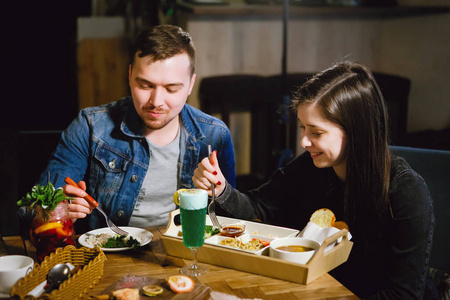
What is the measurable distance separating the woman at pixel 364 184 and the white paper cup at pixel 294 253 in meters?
0.23

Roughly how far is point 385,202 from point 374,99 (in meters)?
0.33

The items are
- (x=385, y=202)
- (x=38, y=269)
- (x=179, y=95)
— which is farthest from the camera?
(x=179, y=95)

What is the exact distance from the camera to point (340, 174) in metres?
1.69

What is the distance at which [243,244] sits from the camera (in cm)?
142

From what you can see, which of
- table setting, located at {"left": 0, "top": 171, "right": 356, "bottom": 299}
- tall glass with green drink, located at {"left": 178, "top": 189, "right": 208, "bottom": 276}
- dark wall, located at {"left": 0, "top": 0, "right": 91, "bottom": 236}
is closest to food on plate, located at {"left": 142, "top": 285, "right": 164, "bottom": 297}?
table setting, located at {"left": 0, "top": 171, "right": 356, "bottom": 299}

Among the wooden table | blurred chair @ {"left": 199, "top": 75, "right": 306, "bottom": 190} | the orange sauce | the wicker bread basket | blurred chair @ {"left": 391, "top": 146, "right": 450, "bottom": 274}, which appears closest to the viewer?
the wicker bread basket

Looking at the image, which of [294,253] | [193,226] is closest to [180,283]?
[193,226]

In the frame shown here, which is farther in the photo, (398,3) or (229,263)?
(398,3)

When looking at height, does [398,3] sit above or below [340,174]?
above

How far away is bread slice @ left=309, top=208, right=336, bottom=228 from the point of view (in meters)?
1.55

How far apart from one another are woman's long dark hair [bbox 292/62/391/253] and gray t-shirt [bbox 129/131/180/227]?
0.74 meters

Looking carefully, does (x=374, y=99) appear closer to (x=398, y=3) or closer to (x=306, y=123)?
(x=306, y=123)

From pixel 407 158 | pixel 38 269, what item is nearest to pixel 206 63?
pixel 407 158

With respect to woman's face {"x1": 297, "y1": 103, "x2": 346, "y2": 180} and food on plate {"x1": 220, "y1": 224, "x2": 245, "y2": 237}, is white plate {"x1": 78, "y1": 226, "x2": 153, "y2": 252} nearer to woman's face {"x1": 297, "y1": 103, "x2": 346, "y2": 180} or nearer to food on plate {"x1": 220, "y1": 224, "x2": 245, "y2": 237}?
food on plate {"x1": 220, "y1": 224, "x2": 245, "y2": 237}
